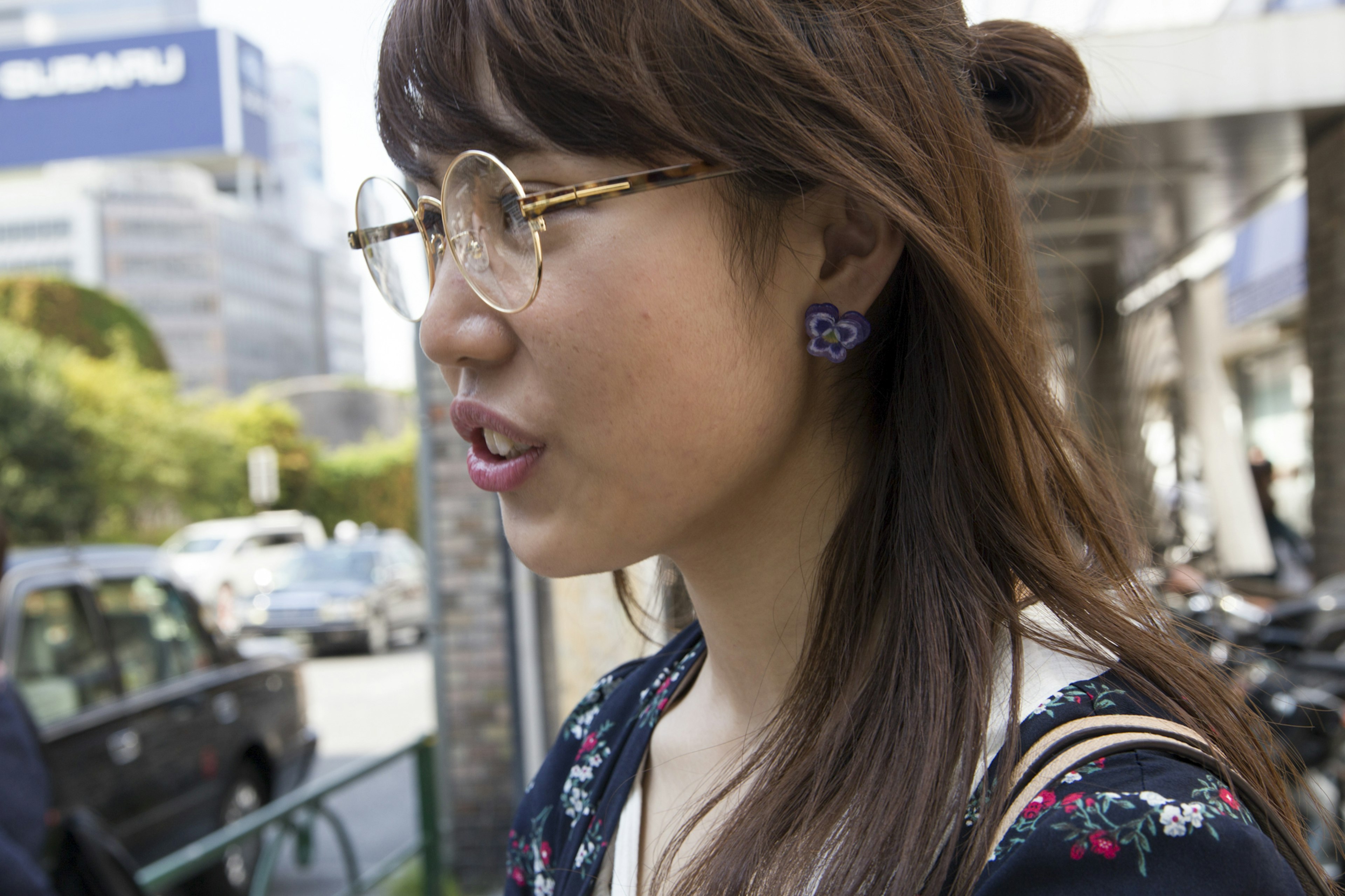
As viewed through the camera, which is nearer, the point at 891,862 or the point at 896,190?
the point at 891,862

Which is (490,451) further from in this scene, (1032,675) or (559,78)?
(1032,675)

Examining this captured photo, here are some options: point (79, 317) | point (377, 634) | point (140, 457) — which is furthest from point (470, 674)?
point (79, 317)

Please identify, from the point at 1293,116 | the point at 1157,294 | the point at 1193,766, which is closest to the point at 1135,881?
the point at 1193,766

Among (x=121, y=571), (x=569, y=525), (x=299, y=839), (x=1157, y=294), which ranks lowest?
A: (x=299, y=839)

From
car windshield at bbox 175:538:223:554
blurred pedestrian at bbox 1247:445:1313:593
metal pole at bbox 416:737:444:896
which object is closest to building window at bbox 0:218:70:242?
car windshield at bbox 175:538:223:554

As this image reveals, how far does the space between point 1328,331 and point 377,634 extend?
506 inches

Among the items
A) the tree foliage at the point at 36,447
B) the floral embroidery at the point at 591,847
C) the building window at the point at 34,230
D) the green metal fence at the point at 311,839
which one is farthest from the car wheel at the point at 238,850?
the building window at the point at 34,230

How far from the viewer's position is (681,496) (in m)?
1.00

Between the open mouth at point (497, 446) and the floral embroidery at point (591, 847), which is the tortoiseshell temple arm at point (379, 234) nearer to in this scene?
the open mouth at point (497, 446)

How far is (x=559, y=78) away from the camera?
90cm

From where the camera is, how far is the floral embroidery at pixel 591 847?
3.88 feet

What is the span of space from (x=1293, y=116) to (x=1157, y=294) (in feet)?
24.7

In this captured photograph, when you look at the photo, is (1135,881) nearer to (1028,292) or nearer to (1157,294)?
(1028,292)

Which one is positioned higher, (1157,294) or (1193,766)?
(1157,294)
